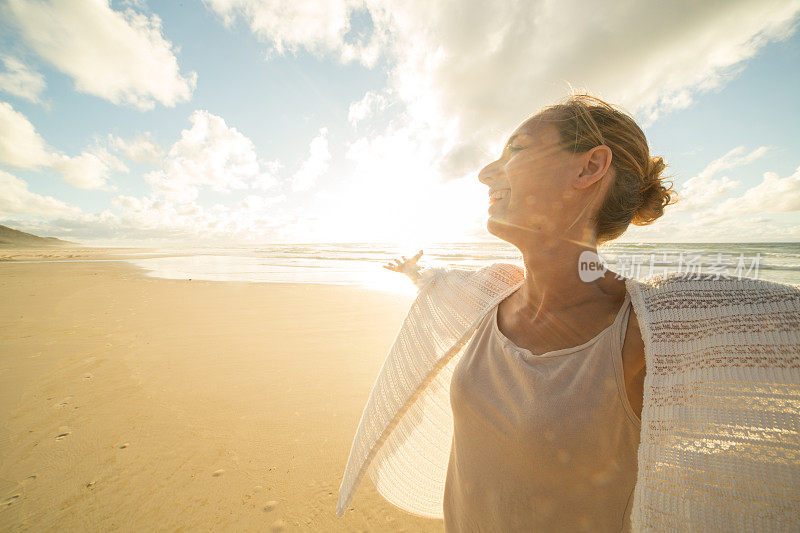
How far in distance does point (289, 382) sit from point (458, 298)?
3181 millimetres

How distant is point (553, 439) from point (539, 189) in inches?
40.7

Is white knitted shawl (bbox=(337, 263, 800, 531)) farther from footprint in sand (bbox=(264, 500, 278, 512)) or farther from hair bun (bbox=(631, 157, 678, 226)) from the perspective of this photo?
footprint in sand (bbox=(264, 500, 278, 512))

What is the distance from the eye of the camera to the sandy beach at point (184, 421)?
2367 millimetres

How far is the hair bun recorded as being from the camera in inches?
58.3

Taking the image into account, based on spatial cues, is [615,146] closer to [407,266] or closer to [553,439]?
[553,439]

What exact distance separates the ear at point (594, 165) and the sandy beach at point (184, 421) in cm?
261

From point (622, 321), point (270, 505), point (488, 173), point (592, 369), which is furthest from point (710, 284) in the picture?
point (270, 505)

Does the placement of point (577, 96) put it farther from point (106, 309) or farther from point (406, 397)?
point (106, 309)

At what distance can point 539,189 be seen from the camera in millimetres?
1416

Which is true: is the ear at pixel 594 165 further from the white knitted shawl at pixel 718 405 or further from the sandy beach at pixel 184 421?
the sandy beach at pixel 184 421

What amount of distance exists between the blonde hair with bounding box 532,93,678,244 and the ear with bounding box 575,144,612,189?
0.12 feet

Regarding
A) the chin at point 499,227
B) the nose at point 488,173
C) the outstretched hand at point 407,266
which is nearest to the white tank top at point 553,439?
the chin at point 499,227

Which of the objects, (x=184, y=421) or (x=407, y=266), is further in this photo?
(x=184, y=421)

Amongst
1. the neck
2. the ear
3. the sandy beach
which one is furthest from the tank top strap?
the sandy beach
